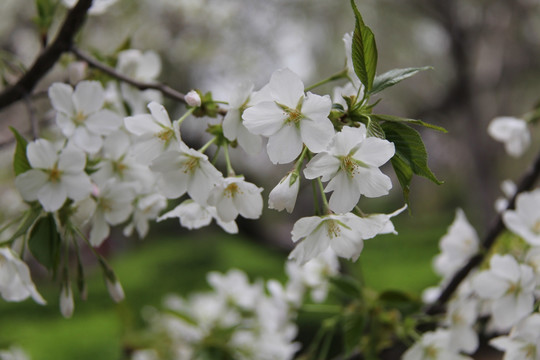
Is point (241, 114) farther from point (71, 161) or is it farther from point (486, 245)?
point (486, 245)

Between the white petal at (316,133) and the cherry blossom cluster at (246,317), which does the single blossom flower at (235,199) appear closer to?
the white petal at (316,133)

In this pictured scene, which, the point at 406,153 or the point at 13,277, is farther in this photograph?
the point at 13,277

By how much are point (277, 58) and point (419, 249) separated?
10.6 ft

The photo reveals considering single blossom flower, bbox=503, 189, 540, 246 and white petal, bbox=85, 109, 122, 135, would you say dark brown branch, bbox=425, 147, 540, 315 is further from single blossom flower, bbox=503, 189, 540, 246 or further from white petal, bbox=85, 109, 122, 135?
white petal, bbox=85, 109, 122, 135

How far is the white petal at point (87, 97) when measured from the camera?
2.33 feet

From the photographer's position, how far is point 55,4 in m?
0.82

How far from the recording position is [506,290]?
78 centimetres

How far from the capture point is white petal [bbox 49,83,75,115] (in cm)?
70

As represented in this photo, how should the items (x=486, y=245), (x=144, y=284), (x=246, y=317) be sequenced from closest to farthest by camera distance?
(x=486, y=245)
(x=246, y=317)
(x=144, y=284)

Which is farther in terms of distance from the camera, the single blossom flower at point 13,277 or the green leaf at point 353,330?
the green leaf at point 353,330

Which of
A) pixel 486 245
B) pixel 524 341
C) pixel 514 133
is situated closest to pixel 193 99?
pixel 524 341

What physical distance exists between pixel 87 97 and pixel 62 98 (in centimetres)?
3

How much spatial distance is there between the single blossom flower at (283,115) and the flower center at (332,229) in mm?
103

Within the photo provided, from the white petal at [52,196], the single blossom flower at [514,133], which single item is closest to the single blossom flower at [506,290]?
the single blossom flower at [514,133]
